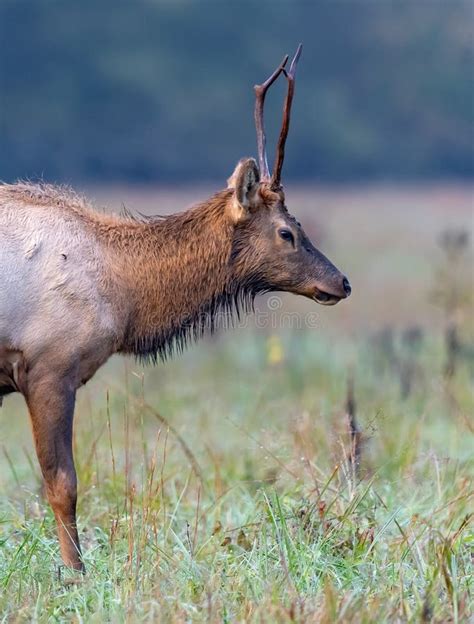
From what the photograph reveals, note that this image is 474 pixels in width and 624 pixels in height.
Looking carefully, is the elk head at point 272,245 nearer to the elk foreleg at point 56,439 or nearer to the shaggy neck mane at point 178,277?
the shaggy neck mane at point 178,277

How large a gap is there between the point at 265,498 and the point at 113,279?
1.51 metres

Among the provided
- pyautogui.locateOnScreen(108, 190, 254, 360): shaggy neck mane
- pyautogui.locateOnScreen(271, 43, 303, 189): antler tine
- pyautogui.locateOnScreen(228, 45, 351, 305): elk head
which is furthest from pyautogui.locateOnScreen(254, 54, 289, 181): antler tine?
pyautogui.locateOnScreen(108, 190, 254, 360): shaggy neck mane

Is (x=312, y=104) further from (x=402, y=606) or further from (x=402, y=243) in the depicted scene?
(x=402, y=606)

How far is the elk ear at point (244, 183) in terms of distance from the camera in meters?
7.55

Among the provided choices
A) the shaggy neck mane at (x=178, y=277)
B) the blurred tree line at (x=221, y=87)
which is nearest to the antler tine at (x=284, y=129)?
the shaggy neck mane at (x=178, y=277)

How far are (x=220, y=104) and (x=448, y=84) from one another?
5.65 meters

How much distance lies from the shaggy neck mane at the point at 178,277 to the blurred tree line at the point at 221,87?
67.8ft

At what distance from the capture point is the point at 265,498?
6.93m

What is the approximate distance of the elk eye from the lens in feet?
25.4

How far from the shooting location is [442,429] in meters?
10.8

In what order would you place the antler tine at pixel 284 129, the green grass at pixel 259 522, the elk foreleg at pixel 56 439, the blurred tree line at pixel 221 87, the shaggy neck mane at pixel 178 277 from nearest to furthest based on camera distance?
the green grass at pixel 259 522
the elk foreleg at pixel 56 439
the antler tine at pixel 284 129
the shaggy neck mane at pixel 178 277
the blurred tree line at pixel 221 87

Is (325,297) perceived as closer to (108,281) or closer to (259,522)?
(108,281)

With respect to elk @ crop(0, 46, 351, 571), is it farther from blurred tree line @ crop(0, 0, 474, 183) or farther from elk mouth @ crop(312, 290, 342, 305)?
blurred tree line @ crop(0, 0, 474, 183)

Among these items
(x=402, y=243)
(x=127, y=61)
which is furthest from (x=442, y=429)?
(x=127, y=61)
